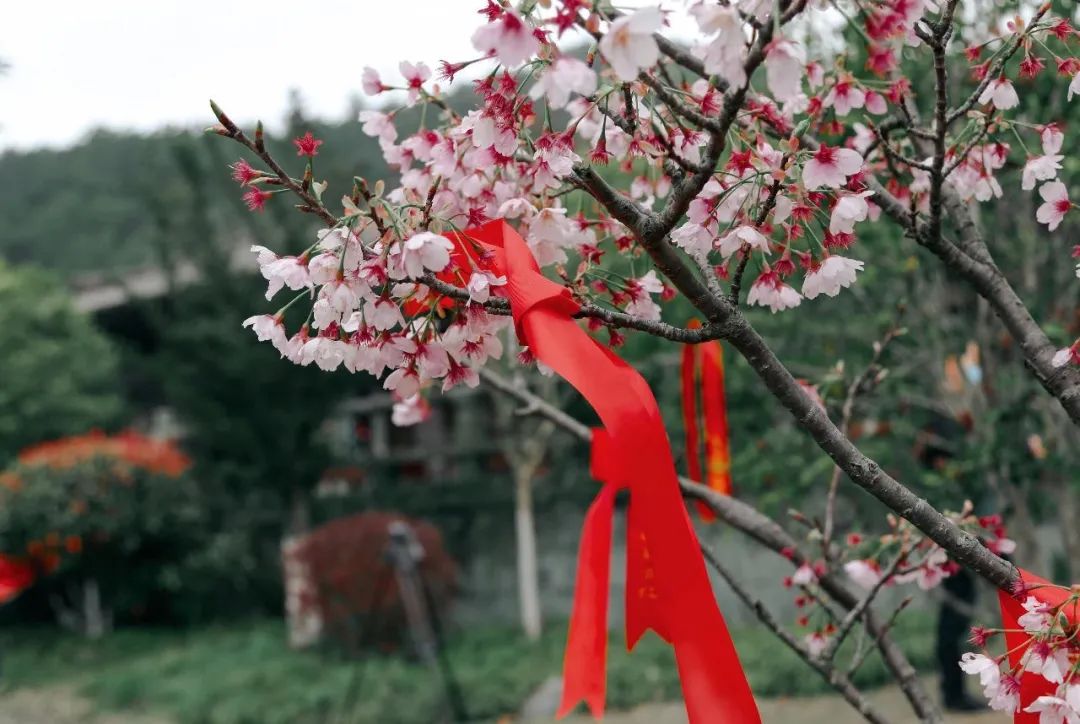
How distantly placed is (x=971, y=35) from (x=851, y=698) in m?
3.10

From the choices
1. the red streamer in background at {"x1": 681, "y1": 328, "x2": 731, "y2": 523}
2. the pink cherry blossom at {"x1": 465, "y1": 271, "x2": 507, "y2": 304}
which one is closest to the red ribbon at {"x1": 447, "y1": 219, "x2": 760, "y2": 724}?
the pink cherry blossom at {"x1": 465, "y1": 271, "x2": 507, "y2": 304}

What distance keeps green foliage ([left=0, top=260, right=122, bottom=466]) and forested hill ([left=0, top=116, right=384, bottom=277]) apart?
52.8 inches

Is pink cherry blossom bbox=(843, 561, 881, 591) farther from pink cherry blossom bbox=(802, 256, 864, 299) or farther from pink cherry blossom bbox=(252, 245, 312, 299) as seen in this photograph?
pink cherry blossom bbox=(252, 245, 312, 299)

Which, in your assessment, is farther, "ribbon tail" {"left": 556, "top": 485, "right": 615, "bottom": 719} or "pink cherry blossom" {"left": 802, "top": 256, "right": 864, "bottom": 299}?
"ribbon tail" {"left": 556, "top": 485, "right": 615, "bottom": 719}

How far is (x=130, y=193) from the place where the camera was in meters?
16.0

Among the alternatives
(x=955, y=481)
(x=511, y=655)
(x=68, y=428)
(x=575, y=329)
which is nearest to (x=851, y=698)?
(x=575, y=329)

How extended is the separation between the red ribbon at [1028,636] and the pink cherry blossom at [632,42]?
29.2 inches

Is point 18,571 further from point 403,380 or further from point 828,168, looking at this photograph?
point 828,168

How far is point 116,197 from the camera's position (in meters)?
20.6

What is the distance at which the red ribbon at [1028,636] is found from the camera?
45.4 inches

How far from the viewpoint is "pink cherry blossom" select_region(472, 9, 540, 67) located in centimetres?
97

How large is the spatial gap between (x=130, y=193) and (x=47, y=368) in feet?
14.8

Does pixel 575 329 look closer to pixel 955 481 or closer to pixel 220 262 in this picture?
pixel 955 481

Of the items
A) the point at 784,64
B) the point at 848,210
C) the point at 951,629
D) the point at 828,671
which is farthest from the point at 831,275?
the point at 951,629
